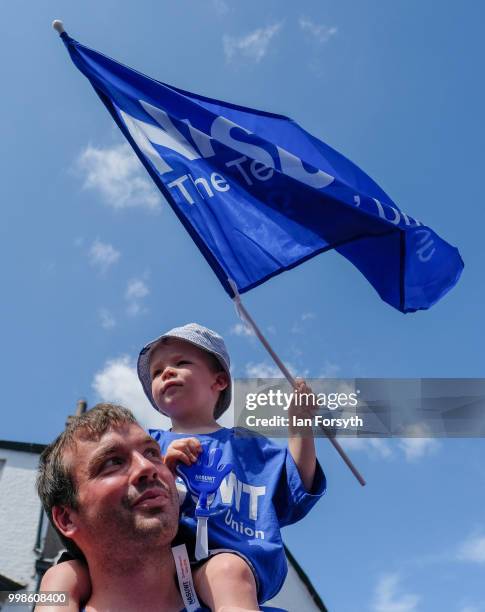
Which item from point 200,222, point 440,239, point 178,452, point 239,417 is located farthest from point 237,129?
point 178,452

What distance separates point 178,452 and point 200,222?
2.24 meters

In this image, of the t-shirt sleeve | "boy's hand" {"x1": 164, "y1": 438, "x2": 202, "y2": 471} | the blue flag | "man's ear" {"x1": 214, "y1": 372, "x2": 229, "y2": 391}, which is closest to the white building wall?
the blue flag

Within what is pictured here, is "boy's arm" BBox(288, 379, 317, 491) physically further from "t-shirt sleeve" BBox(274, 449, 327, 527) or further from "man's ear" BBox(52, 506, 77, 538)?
"man's ear" BBox(52, 506, 77, 538)

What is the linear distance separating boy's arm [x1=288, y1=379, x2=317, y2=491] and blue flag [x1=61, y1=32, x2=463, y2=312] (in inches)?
53.6

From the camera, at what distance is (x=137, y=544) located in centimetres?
292

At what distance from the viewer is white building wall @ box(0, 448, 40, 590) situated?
654 inches

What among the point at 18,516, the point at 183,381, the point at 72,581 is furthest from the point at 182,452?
the point at 18,516

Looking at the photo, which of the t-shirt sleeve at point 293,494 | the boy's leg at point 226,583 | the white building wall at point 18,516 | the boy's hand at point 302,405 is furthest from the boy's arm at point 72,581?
the white building wall at point 18,516

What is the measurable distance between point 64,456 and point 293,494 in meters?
1.27

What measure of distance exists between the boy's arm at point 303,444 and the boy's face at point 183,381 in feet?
1.77

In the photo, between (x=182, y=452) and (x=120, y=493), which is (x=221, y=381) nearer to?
(x=182, y=452)

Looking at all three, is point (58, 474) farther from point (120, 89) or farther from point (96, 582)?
point (120, 89)

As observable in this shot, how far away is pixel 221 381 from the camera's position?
441cm

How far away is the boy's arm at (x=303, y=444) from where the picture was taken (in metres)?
3.86
